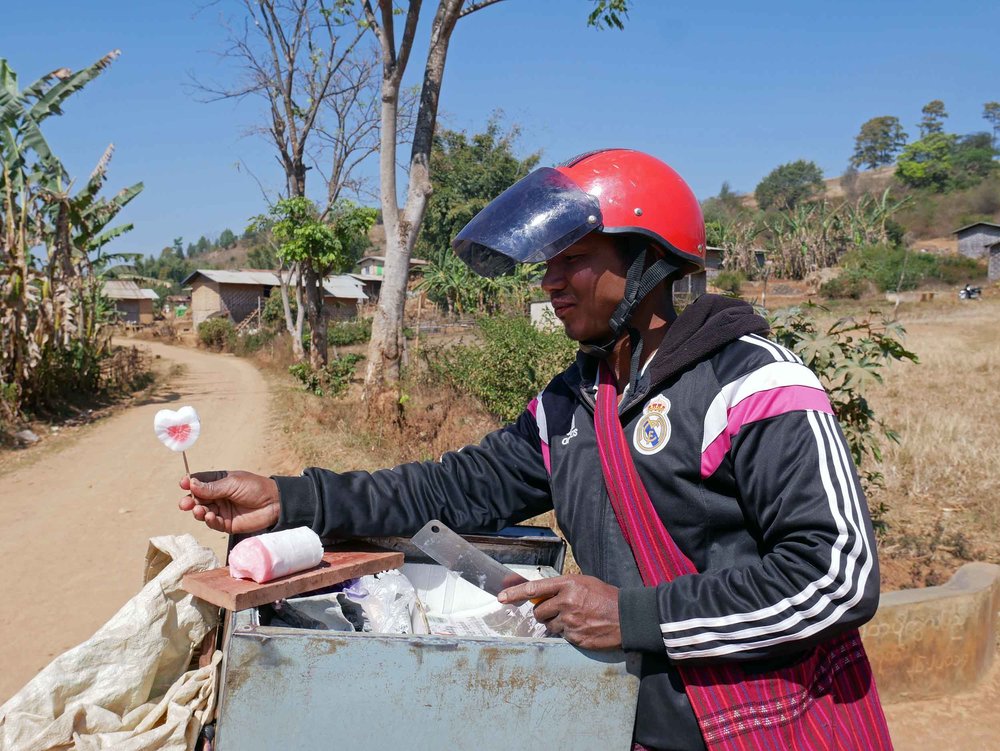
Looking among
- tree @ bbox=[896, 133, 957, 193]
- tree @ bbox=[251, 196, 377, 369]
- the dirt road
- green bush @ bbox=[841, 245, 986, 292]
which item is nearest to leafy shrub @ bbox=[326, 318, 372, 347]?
tree @ bbox=[251, 196, 377, 369]

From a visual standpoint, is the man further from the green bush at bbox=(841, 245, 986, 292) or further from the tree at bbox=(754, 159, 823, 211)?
the tree at bbox=(754, 159, 823, 211)

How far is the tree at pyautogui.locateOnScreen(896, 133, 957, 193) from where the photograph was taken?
76.1 m

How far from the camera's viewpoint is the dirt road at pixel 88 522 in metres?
4.85

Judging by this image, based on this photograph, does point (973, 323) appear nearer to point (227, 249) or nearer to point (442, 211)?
point (442, 211)

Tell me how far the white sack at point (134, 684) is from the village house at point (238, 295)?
3751 centimetres

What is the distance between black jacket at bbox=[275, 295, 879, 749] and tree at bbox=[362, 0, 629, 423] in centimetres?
784

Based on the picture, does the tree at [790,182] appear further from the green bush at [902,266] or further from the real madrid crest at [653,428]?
the real madrid crest at [653,428]

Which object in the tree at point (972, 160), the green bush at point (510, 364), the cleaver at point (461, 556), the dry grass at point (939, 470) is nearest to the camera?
the cleaver at point (461, 556)

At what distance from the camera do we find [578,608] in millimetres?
1496

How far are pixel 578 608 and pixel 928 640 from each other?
121 inches

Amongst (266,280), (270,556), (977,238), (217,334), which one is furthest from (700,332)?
(977,238)

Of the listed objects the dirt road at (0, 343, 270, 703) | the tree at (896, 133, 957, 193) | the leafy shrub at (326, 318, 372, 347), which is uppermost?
the tree at (896, 133, 957, 193)

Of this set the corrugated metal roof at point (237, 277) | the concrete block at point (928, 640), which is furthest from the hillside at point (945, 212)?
the concrete block at point (928, 640)

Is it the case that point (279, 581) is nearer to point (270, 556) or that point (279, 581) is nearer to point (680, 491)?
point (270, 556)
